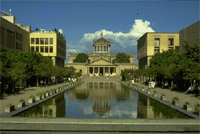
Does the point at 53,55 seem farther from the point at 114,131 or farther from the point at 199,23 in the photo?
the point at 114,131

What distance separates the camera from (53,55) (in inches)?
3127

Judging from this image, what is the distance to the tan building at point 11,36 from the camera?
5410 cm

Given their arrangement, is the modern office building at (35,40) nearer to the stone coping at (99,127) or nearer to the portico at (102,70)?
the stone coping at (99,127)

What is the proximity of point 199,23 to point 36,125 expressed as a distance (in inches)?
1601

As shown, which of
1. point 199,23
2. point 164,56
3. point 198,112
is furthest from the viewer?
point 164,56

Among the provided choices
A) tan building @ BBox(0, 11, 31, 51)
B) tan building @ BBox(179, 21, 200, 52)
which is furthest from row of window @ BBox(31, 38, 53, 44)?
tan building @ BBox(179, 21, 200, 52)

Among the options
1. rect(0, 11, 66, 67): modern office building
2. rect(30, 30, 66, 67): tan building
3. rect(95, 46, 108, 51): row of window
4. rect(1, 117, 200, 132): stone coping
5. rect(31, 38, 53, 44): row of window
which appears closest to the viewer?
rect(1, 117, 200, 132): stone coping

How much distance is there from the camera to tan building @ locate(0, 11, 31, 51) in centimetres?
5410

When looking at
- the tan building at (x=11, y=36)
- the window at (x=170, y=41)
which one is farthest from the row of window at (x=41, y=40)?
the window at (x=170, y=41)

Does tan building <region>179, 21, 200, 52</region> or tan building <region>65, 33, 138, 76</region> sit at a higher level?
tan building <region>179, 21, 200, 52</region>

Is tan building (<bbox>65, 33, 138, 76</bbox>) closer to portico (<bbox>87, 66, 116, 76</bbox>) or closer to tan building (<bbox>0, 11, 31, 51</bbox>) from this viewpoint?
portico (<bbox>87, 66, 116, 76</bbox>)

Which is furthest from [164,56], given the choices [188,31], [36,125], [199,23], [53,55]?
[36,125]

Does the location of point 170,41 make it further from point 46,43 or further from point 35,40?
point 35,40

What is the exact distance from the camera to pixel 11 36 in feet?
196
